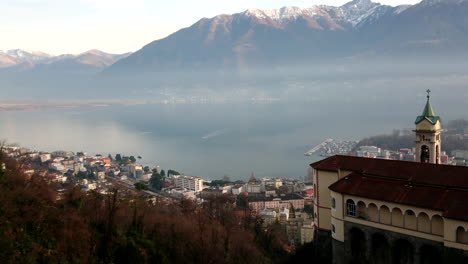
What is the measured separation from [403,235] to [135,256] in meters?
6.85

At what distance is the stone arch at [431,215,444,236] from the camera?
12.2 meters

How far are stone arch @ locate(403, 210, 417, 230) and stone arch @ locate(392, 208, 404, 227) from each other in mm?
125

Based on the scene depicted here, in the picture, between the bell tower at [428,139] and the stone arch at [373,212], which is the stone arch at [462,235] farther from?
the bell tower at [428,139]

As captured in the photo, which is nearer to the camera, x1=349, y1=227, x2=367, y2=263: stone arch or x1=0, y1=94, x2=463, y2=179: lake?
x1=349, y1=227, x2=367, y2=263: stone arch

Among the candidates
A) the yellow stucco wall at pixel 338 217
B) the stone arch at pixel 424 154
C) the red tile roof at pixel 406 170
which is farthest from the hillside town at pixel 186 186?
the stone arch at pixel 424 154

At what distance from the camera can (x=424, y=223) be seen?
12.6m

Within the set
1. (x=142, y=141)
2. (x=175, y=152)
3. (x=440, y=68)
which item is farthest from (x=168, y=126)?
(x=440, y=68)

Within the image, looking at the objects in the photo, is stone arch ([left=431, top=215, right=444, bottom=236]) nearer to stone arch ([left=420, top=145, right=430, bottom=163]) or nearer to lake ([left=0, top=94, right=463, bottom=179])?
stone arch ([left=420, top=145, right=430, bottom=163])

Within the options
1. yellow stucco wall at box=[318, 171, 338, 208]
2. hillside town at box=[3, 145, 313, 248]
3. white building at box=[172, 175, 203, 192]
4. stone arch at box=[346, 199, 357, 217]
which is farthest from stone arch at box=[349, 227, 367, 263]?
white building at box=[172, 175, 203, 192]

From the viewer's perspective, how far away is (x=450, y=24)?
19012 centimetres

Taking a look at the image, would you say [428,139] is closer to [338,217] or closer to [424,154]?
[424,154]

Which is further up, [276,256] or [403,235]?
[403,235]

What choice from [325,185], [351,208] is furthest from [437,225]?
[325,185]

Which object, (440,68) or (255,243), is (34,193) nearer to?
(255,243)
